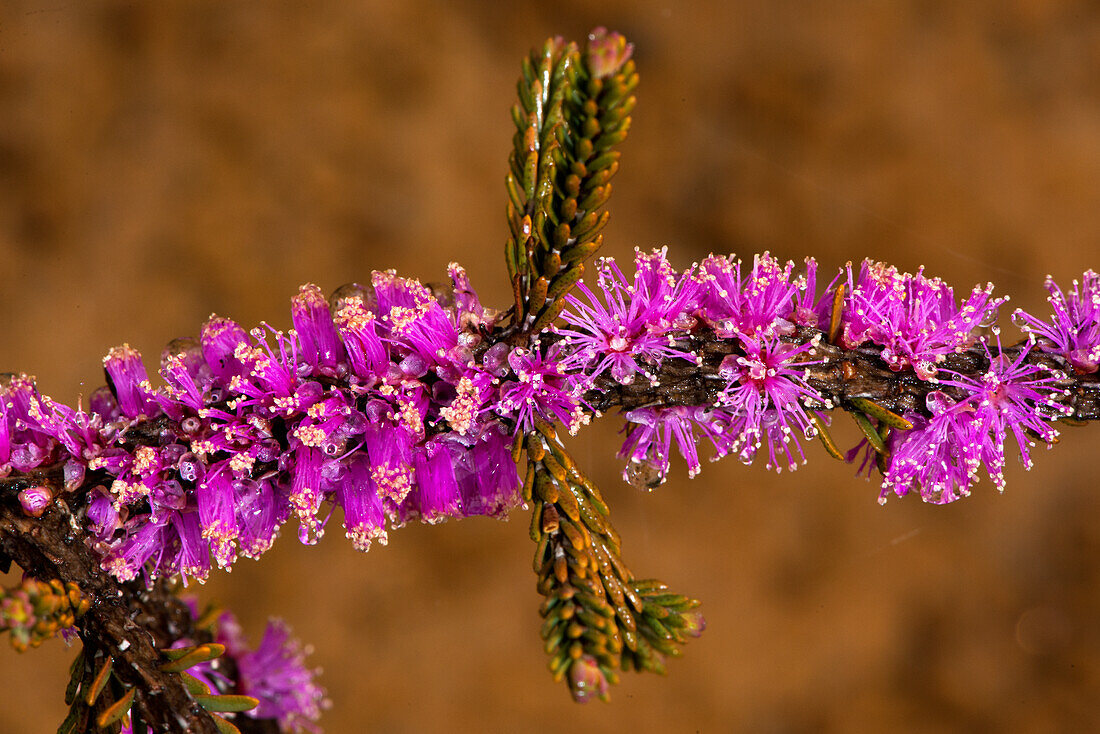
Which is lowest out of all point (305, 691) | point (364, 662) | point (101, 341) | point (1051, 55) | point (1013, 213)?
point (305, 691)

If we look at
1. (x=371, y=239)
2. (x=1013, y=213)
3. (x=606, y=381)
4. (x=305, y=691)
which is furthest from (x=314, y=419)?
(x=1013, y=213)

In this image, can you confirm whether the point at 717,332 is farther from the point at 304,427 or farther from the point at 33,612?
the point at 33,612

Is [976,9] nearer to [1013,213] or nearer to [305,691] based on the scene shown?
[1013,213]

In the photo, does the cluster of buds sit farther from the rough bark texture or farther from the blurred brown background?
the blurred brown background

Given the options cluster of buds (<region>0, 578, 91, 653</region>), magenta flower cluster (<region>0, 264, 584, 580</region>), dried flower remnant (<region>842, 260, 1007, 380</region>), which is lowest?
cluster of buds (<region>0, 578, 91, 653</region>)

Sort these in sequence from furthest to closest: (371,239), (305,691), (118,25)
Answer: (371,239)
(118,25)
(305,691)

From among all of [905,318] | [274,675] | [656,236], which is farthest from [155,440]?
[656,236]

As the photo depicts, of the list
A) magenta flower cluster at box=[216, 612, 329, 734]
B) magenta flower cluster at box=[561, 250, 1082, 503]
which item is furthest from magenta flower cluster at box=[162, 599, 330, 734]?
magenta flower cluster at box=[561, 250, 1082, 503]
